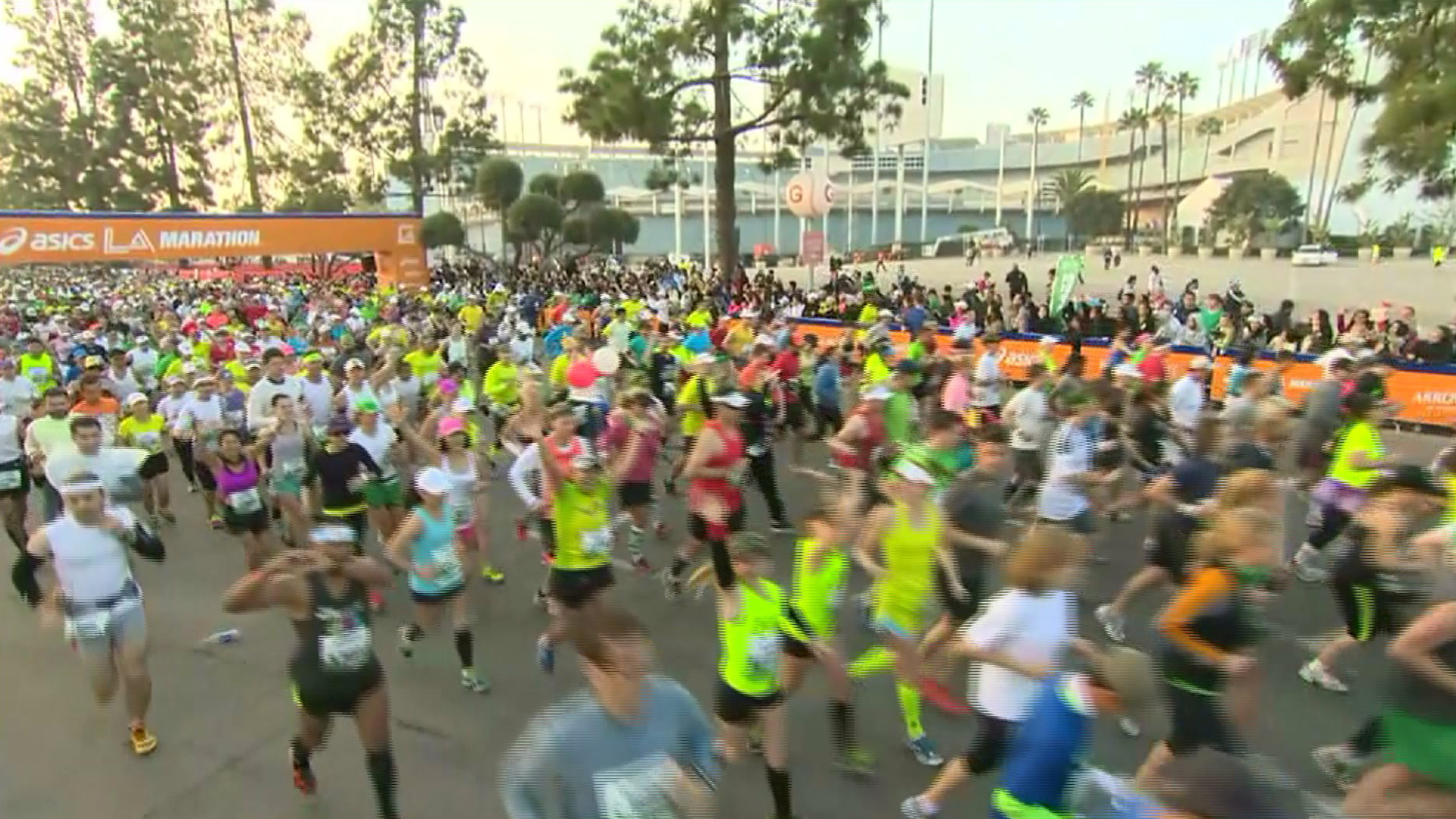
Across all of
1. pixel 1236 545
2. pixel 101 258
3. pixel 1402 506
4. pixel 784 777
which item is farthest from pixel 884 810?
pixel 101 258

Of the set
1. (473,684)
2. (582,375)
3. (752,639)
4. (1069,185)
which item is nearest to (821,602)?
(752,639)

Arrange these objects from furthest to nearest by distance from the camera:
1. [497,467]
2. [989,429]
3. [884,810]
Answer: [497,467] → [989,429] → [884,810]

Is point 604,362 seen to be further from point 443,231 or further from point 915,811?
point 443,231

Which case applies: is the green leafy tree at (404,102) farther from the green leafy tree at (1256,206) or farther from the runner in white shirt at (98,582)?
the green leafy tree at (1256,206)

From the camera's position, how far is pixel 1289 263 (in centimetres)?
4244

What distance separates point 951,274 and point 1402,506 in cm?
3836

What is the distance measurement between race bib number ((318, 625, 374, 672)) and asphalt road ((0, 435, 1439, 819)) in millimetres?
970

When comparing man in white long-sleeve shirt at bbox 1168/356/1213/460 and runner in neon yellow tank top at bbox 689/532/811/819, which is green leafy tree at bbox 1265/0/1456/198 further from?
runner in neon yellow tank top at bbox 689/532/811/819

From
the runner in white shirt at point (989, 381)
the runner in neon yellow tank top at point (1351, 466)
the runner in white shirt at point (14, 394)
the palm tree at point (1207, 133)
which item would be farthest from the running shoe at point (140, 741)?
the palm tree at point (1207, 133)

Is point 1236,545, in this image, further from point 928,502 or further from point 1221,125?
point 1221,125

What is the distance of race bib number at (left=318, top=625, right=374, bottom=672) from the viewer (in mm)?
3648

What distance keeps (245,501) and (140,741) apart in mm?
1968

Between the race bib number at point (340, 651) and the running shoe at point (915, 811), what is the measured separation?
251 cm

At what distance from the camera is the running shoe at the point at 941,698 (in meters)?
4.39
